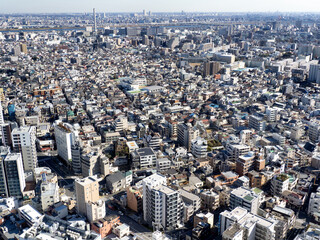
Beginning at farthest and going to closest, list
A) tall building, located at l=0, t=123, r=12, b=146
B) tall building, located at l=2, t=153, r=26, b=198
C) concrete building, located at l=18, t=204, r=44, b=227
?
tall building, located at l=0, t=123, r=12, b=146, tall building, located at l=2, t=153, r=26, b=198, concrete building, located at l=18, t=204, r=44, b=227

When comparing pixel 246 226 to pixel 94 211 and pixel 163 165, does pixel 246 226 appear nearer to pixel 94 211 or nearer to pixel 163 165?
pixel 94 211

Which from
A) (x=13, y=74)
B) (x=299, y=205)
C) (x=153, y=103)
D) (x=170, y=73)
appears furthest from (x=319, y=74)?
(x=13, y=74)

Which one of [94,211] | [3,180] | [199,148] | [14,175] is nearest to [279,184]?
[199,148]

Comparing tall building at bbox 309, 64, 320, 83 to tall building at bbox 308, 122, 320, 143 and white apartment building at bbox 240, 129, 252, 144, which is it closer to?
tall building at bbox 308, 122, 320, 143

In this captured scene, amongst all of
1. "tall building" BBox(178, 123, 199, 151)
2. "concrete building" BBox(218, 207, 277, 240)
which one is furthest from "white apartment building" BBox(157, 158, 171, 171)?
"concrete building" BBox(218, 207, 277, 240)

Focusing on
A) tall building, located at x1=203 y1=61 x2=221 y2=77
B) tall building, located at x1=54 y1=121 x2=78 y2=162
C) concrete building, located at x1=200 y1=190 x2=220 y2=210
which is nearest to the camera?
concrete building, located at x1=200 y1=190 x2=220 y2=210

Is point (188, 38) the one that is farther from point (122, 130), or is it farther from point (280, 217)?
point (280, 217)

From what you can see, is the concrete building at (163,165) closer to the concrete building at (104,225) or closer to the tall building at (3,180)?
the concrete building at (104,225)

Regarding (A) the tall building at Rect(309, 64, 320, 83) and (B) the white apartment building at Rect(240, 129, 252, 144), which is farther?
(A) the tall building at Rect(309, 64, 320, 83)
